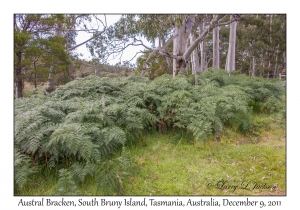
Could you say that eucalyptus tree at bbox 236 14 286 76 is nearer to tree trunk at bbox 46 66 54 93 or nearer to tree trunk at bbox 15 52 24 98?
tree trunk at bbox 46 66 54 93

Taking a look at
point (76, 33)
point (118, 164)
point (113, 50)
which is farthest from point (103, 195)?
point (76, 33)

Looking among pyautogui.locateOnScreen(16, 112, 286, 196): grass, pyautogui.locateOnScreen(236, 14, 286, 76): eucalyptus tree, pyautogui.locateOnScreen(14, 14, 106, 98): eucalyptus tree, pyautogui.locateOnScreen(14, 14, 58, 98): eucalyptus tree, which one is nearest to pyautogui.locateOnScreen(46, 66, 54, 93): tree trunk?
pyautogui.locateOnScreen(14, 14, 106, 98): eucalyptus tree

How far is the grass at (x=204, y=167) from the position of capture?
2.67 m

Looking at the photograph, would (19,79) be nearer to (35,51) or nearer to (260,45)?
(35,51)

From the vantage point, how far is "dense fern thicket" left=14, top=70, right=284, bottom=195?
8.39ft

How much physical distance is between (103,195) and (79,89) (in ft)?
10.1

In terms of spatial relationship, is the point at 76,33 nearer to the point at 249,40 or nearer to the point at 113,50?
the point at 113,50

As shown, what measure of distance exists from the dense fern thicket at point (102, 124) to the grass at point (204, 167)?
0.65ft

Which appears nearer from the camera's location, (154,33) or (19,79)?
(19,79)

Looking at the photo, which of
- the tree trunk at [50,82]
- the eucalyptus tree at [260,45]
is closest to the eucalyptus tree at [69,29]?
the tree trunk at [50,82]

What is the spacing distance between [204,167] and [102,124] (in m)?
1.84

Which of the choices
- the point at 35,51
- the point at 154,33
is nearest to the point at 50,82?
the point at 35,51

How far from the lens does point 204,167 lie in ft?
10.3

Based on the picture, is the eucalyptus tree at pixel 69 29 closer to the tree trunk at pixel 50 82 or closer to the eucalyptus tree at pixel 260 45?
the tree trunk at pixel 50 82
